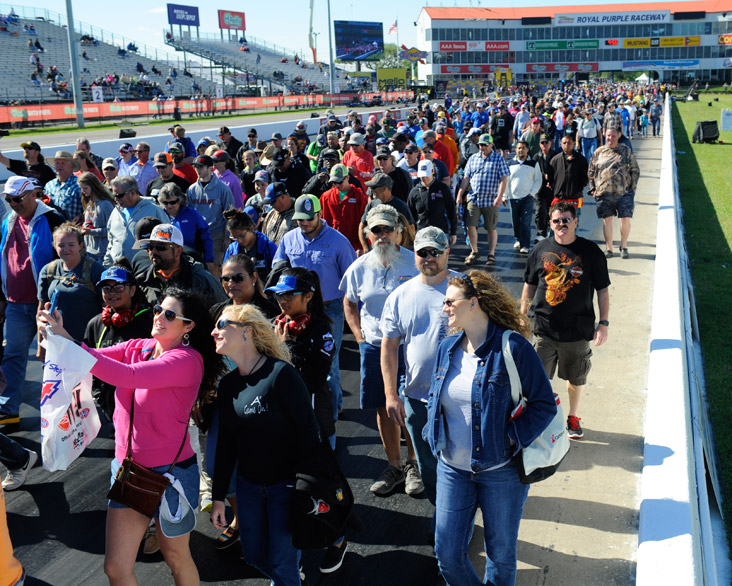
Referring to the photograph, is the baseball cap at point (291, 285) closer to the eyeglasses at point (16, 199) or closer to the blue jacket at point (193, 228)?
the eyeglasses at point (16, 199)

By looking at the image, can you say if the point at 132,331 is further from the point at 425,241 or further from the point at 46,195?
the point at 46,195

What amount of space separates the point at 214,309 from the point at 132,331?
2.21 ft

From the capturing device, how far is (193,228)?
743 cm

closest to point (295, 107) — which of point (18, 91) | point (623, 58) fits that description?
point (18, 91)

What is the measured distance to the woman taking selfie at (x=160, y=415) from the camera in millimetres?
3391

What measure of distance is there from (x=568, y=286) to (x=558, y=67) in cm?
12242

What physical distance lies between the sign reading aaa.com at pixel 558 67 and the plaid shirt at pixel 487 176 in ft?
379

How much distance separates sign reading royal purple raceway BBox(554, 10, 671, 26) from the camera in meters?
114

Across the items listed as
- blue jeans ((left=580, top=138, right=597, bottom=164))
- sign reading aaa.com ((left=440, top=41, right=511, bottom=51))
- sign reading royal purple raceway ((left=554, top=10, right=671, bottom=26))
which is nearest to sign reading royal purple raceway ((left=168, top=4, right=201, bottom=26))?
sign reading aaa.com ((left=440, top=41, right=511, bottom=51))

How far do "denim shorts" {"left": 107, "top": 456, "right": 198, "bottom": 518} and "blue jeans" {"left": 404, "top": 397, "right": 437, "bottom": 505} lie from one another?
4.59 feet

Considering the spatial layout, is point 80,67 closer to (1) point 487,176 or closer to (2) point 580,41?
(1) point 487,176

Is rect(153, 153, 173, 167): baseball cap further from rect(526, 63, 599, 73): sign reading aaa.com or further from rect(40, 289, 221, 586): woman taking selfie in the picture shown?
rect(526, 63, 599, 73): sign reading aaa.com

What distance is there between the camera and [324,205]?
27.4 ft

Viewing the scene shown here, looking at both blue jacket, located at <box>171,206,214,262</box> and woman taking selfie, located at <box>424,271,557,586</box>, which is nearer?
woman taking selfie, located at <box>424,271,557,586</box>
